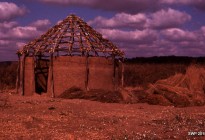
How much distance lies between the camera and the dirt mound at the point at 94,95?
1523 cm

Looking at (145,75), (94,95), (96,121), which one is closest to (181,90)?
(94,95)

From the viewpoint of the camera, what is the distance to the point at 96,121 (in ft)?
33.9

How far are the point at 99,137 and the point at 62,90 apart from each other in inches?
352

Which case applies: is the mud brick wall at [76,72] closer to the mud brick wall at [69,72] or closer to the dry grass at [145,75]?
the mud brick wall at [69,72]

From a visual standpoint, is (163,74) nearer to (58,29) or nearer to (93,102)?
(58,29)

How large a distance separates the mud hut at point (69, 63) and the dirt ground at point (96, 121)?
103 inches

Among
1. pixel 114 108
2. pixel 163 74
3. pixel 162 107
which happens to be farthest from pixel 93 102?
pixel 163 74

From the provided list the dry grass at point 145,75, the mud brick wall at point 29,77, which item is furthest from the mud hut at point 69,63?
the dry grass at point 145,75

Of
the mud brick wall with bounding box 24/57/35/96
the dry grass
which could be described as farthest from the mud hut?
the dry grass

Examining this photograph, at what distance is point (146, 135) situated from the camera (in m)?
8.23

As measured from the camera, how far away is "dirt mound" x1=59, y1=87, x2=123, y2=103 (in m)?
15.2

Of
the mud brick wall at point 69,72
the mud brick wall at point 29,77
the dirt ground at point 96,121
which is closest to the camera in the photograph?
the dirt ground at point 96,121

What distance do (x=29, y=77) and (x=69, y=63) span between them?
2436 millimetres

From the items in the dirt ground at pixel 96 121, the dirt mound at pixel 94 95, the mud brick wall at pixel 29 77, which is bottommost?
the dirt ground at pixel 96 121
